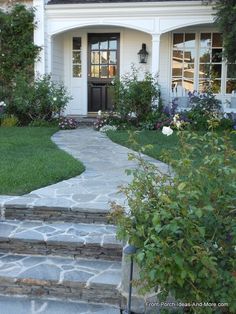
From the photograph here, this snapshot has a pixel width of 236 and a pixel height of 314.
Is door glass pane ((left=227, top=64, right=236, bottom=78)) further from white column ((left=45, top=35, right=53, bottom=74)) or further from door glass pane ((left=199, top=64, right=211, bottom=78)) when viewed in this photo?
white column ((left=45, top=35, right=53, bottom=74))

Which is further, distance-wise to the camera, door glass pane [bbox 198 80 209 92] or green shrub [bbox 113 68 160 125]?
door glass pane [bbox 198 80 209 92]

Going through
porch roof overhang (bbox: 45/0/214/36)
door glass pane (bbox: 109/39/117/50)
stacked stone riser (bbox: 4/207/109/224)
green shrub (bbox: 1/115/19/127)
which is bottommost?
stacked stone riser (bbox: 4/207/109/224)

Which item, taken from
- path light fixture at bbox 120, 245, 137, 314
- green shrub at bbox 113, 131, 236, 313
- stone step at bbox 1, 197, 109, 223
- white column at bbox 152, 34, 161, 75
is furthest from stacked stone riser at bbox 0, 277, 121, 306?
white column at bbox 152, 34, 161, 75

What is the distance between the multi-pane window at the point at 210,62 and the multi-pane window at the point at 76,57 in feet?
11.5

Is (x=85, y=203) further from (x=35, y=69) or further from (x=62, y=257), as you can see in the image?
(x=35, y=69)

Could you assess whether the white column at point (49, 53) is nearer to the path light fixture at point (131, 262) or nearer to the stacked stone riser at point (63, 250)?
the stacked stone riser at point (63, 250)

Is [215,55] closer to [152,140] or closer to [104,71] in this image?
[104,71]

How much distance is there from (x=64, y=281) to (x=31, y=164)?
3.11 m

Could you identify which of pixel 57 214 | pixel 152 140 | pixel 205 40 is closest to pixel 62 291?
pixel 57 214

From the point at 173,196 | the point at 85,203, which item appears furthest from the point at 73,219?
the point at 173,196

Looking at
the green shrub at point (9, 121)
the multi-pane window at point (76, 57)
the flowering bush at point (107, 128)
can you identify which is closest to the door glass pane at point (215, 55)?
the flowering bush at point (107, 128)

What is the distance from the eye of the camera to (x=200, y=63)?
12109 millimetres

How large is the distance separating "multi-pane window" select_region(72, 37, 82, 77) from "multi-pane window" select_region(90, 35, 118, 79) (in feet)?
1.17

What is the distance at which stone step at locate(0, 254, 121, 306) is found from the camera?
357 cm
